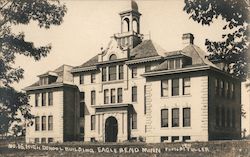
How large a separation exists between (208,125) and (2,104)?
11.4 metres

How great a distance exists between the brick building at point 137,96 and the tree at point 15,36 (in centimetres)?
900

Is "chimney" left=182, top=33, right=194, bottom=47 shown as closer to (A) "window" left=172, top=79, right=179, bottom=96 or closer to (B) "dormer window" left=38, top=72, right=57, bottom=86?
(A) "window" left=172, top=79, right=179, bottom=96

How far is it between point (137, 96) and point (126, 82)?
1.39 m

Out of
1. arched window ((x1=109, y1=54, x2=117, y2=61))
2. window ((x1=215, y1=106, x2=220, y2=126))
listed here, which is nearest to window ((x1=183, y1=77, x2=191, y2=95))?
window ((x1=215, y1=106, x2=220, y2=126))

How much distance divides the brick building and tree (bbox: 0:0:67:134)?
9004mm

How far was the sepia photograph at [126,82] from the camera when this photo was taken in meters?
15.8

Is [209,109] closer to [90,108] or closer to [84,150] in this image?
[84,150]

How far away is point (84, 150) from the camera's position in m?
20.7

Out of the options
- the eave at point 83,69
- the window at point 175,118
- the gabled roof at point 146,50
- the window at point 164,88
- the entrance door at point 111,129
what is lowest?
the entrance door at point 111,129

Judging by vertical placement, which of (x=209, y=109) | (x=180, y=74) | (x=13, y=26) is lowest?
(x=209, y=109)

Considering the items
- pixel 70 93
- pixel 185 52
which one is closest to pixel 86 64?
pixel 70 93

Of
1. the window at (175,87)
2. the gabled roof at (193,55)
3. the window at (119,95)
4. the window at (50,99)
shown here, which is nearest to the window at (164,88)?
the window at (175,87)

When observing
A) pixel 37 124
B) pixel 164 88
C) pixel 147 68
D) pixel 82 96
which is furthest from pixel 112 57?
pixel 37 124

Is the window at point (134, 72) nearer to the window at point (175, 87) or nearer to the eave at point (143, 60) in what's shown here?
the eave at point (143, 60)
